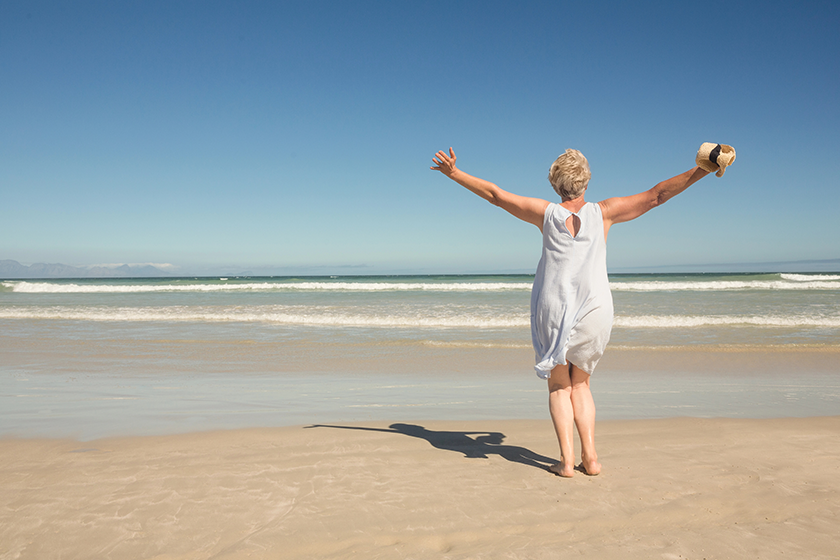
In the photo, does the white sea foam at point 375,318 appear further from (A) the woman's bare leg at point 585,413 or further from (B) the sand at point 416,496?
(A) the woman's bare leg at point 585,413

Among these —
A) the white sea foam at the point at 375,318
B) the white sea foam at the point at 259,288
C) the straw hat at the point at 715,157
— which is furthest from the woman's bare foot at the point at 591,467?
the white sea foam at the point at 259,288

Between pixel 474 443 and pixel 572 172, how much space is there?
2.29m

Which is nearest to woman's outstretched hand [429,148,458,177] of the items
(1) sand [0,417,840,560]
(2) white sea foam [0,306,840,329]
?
(1) sand [0,417,840,560]

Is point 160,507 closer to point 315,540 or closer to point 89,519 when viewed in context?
point 89,519

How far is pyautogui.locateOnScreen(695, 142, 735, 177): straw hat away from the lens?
2652 mm

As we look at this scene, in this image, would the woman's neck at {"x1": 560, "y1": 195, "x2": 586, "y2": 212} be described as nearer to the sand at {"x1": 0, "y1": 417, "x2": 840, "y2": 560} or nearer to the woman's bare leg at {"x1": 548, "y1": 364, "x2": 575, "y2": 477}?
the woman's bare leg at {"x1": 548, "y1": 364, "x2": 575, "y2": 477}

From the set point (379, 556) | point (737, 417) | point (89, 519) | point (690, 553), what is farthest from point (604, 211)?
point (89, 519)

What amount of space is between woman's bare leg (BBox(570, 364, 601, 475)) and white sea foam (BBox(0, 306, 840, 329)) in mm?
9331

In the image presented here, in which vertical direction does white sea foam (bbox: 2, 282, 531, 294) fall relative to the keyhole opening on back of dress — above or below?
below

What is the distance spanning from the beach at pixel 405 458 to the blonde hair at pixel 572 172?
1.87m

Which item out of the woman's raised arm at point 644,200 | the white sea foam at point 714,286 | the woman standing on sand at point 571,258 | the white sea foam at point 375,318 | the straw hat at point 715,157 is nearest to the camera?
the straw hat at point 715,157

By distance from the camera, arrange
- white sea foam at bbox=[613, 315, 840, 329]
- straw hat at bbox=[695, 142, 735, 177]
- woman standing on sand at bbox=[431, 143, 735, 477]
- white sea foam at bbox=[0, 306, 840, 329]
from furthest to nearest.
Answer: white sea foam at bbox=[0, 306, 840, 329] → white sea foam at bbox=[613, 315, 840, 329] → woman standing on sand at bbox=[431, 143, 735, 477] → straw hat at bbox=[695, 142, 735, 177]

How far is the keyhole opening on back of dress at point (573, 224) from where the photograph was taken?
303 cm

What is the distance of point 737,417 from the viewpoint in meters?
4.71
